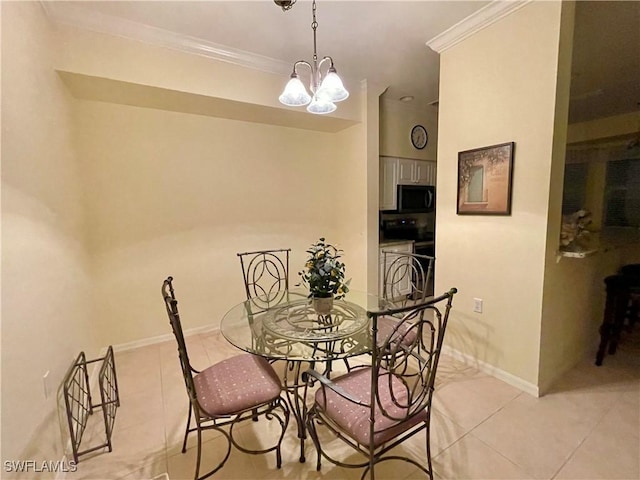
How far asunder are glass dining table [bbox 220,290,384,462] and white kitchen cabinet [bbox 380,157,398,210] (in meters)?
2.01

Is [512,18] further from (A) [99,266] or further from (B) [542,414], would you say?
(A) [99,266]

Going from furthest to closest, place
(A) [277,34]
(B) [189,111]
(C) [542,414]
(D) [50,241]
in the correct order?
(B) [189,111]
(A) [277,34]
(C) [542,414]
(D) [50,241]

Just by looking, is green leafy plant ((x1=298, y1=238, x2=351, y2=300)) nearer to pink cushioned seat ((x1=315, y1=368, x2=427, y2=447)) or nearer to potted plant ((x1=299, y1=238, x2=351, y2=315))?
potted plant ((x1=299, y1=238, x2=351, y2=315))

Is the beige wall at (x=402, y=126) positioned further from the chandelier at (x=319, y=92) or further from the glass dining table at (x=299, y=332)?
the glass dining table at (x=299, y=332)

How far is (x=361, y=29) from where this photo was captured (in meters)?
2.34

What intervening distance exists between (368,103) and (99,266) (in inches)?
127

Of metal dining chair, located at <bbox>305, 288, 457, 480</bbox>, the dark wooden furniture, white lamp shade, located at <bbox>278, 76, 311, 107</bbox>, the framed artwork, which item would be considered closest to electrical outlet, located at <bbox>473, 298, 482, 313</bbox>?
the framed artwork

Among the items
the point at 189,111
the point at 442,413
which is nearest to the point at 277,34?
the point at 189,111

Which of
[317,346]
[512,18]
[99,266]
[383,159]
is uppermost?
[512,18]

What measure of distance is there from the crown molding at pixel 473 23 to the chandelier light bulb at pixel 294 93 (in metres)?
1.42

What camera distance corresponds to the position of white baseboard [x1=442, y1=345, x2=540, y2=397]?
2107 mm

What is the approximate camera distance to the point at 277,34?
2389mm

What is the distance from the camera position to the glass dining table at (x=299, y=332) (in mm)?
1534

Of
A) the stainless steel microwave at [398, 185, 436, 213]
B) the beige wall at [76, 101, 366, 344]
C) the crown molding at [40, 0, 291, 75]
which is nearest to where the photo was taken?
the crown molding at [40, 0, 291, 75]
